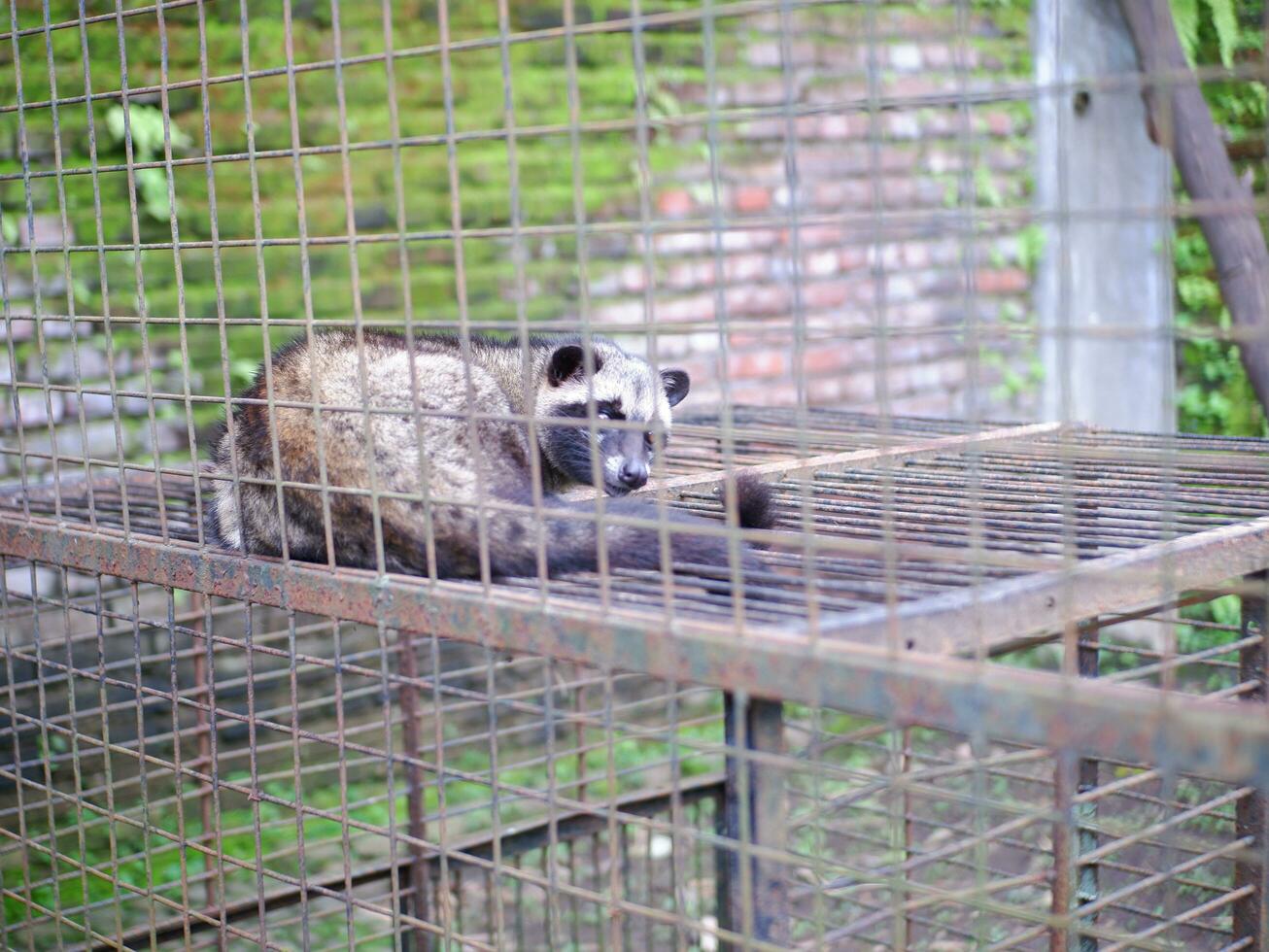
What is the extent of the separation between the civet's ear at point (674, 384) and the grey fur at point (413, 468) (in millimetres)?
438

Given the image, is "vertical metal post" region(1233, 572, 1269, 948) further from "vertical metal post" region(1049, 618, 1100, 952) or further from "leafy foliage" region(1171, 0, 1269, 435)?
"leafy foliage" region(1171, 0, 1269, 435)

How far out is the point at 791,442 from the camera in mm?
3629

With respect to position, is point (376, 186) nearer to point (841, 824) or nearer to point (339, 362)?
point (339, 362)

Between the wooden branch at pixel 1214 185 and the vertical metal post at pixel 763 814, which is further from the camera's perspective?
the wooden branch at pixel 1214 185

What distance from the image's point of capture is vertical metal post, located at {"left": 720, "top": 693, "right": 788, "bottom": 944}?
6.04 feet

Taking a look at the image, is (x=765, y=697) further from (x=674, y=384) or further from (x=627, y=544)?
(x=674, y=384)

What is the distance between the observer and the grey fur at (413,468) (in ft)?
7.55

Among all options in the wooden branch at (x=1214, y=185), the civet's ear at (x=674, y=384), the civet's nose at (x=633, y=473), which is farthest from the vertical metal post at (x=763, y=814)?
the civet's ear at (x=674, y=384)

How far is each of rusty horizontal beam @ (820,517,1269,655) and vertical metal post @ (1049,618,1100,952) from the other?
393 millimetres

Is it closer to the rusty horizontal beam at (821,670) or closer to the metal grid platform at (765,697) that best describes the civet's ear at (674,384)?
the metal grid platform at (765,697)

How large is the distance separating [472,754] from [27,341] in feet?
6.99

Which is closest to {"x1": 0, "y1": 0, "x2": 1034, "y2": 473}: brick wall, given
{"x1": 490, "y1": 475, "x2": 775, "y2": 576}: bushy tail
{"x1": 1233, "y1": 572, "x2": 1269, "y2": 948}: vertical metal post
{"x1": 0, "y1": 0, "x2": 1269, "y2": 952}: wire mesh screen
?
{"x1": 0, "y1": 0, "x2": 1269, "y2": 952}: wire mesh screen

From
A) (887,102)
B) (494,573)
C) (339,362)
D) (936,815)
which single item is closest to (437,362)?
(339,362)

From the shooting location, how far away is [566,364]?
384 centimetres
